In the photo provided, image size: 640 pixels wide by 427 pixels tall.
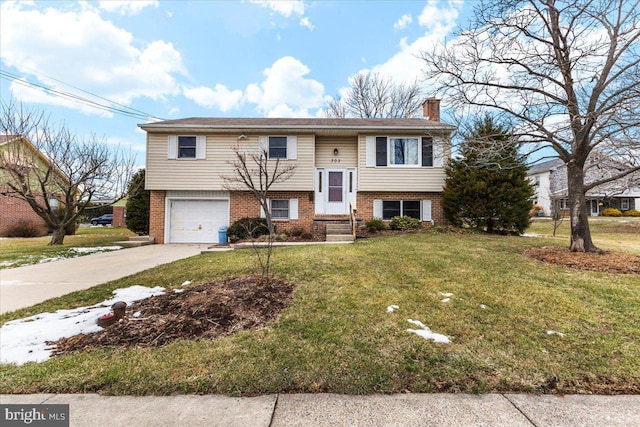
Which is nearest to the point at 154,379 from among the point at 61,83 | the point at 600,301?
the point at 600,301

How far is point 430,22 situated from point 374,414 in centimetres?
1116

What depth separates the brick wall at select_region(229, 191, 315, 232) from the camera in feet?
42.2

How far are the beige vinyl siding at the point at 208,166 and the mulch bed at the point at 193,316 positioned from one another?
27.3 feet

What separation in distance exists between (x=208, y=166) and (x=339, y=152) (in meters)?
6.00

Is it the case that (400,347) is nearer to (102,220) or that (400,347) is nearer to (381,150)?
(381,150)

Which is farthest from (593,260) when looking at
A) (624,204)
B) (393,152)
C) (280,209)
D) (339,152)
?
(624,204)

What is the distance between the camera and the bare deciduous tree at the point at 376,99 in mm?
23938

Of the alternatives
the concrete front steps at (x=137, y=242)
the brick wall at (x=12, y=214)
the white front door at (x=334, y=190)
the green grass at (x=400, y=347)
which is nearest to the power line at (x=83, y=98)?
the concrete front steps at (x=137, y=242)

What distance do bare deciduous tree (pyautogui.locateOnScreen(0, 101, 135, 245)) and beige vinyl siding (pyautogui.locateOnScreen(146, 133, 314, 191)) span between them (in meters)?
3.47

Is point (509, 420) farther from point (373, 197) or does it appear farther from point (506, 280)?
point (373, 197)

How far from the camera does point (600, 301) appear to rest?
430 cm

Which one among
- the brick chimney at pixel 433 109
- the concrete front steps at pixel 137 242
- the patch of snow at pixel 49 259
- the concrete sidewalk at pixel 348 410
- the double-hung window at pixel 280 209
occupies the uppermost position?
the brick chimney at pixel 433 109

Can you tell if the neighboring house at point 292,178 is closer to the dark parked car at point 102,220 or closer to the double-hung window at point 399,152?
the double-hung window at point 399,152

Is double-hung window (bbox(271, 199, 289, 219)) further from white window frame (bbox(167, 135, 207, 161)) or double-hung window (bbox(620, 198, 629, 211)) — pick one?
double-hung window (bbox(620, 198, 629, 211))
